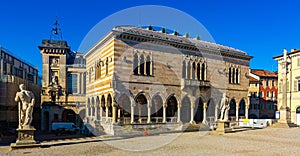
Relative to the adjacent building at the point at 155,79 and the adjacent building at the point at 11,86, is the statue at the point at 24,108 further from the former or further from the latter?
the adjacent building at the point at 11,86

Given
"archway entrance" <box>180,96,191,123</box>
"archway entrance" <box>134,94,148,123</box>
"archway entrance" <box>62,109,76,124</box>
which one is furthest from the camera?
"archway entrance" <box>62,109,76,124</box>

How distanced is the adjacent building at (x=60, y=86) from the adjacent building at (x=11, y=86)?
238 cm

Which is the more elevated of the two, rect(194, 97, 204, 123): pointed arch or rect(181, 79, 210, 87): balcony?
rect(181, 79, 210, 87): balcony

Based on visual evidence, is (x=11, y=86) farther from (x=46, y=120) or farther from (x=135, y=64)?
(x=135, y=64)

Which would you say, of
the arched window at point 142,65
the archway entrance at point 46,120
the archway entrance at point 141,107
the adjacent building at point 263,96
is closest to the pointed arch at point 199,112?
the archway entrance at point 141,107

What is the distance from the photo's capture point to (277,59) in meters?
40.1

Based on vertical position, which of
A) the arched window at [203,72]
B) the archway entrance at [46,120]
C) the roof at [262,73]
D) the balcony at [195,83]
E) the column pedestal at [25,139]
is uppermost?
the roof at [262,73]

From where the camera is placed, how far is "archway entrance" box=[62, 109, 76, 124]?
1310 inches

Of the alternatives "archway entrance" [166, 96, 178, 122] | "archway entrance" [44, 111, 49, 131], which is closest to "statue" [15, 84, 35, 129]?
"archway entrance" [166, 96, 178, 122]

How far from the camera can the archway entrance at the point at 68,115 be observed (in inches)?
1310

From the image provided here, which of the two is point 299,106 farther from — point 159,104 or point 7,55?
point 7,55

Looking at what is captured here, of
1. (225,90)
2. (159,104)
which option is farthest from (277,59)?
(159,104)

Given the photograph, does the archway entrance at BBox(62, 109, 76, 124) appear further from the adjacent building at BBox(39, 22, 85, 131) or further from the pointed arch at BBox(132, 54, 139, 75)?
the pointed arch at BBox(132, 54, 139, 75)

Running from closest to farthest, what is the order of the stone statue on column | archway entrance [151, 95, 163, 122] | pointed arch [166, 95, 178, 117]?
the stone statue on column, archway entrance [151, 95, 163, 122], pointed arch [166, 95, 178, 117]
